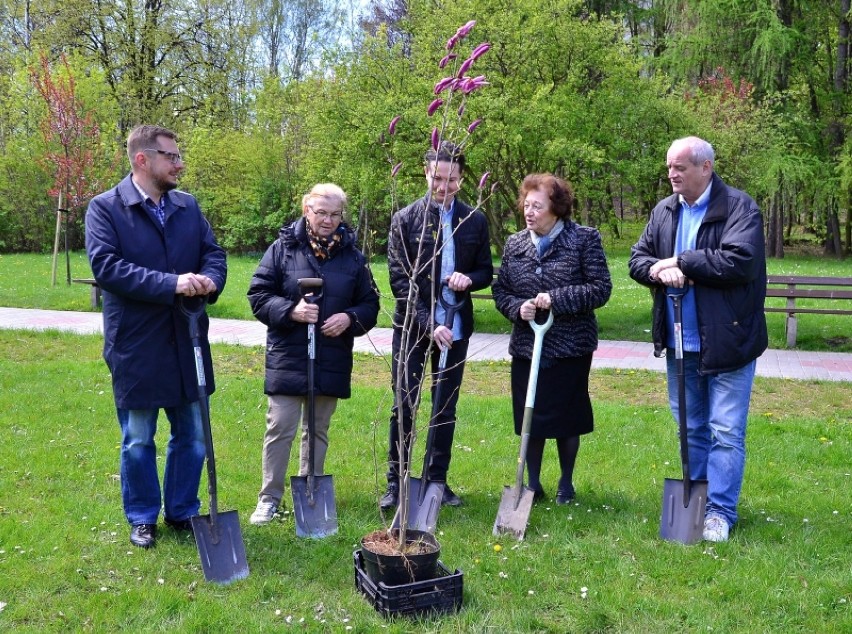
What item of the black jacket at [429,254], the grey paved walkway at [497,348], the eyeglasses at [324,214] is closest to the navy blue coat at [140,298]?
the eyeglasses at [324,214]

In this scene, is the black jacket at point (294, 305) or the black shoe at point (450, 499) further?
the black shoe at point (450, 499)

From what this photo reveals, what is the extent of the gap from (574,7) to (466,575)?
32.3ft

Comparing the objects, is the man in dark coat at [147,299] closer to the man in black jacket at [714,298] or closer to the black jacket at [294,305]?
the black jacket at [294,305]

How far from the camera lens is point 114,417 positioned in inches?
264

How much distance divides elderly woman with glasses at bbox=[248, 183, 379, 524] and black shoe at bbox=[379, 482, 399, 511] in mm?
422

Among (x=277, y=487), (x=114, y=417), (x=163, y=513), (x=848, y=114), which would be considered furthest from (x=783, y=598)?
(x=848, y=114)

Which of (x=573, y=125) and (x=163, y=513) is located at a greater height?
(x=573, y=125)

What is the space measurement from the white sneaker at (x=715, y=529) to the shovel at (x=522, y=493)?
92 cm

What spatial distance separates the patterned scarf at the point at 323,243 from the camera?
453cm

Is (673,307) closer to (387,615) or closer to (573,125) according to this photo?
(387,615)

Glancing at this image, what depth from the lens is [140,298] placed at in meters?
3.91

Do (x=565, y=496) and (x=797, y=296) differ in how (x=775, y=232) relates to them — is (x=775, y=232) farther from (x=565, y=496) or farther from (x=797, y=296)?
(x=565, y=496)

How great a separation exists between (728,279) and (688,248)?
1.23ft

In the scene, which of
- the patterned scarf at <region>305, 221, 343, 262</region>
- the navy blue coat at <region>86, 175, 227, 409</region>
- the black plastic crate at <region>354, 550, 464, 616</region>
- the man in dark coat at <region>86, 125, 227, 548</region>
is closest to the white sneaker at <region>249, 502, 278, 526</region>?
the man in dark coat at <region>86, 125, 227, 548</region>
